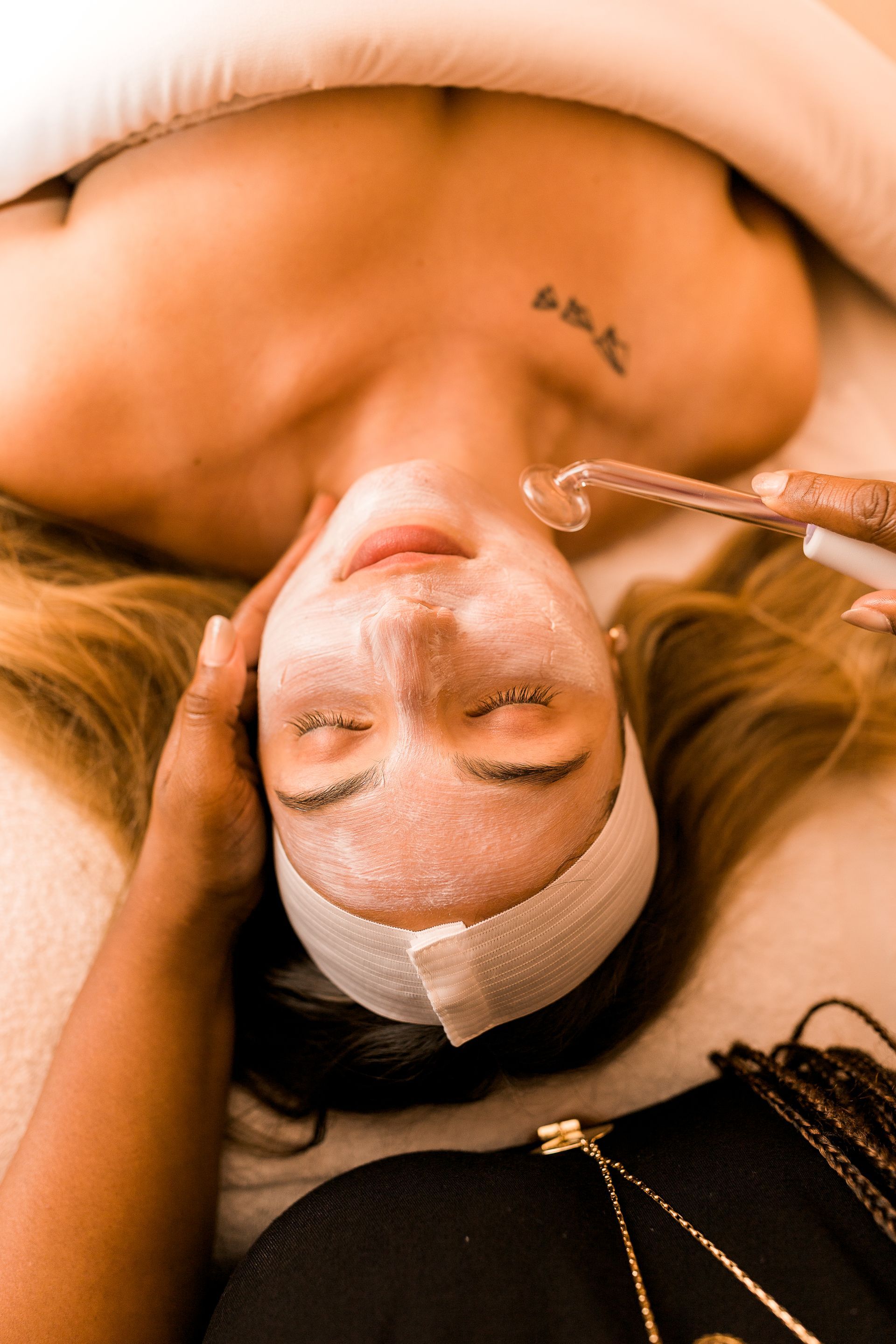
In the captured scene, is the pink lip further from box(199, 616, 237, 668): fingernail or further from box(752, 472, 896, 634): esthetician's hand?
box(752, 472, 896, 634): esthetician's hand

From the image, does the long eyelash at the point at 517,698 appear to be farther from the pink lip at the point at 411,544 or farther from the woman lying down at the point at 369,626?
the pink lip at the point at 411,544

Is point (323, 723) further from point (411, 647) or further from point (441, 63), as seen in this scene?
point (441, 63)

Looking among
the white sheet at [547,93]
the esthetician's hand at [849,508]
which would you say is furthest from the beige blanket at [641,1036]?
the esthetician's hand at [849,508]

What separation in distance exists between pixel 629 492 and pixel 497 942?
543 millimetres

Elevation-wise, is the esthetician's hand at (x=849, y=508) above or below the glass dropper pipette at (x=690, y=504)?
above

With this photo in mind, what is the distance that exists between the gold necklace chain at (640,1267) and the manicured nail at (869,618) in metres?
0.59

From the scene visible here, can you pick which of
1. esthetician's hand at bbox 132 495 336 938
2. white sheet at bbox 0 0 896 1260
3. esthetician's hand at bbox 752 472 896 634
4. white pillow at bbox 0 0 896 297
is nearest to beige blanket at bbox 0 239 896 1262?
white sheet at bbox 0 0 896 1260

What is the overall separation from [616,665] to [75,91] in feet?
3.12

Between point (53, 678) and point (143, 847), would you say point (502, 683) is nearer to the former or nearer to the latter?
point (143, 847)

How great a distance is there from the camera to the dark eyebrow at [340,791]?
0.89 meters

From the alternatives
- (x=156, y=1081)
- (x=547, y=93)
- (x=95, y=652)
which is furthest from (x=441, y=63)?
(x=156, y=1081)

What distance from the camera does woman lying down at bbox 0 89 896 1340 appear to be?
910mm

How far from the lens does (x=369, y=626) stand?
0.89 meters

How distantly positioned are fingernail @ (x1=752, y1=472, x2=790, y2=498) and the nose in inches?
12.4
